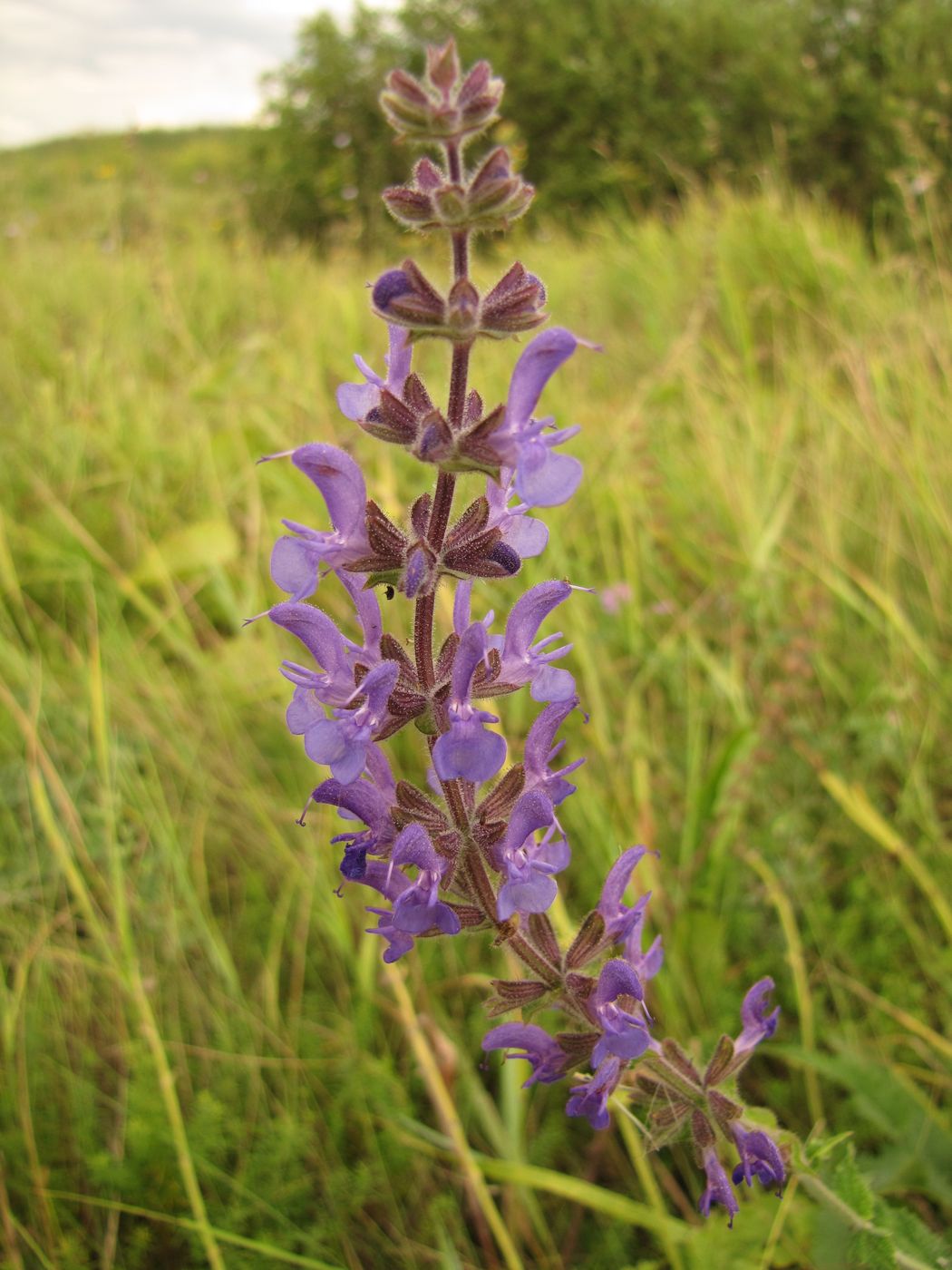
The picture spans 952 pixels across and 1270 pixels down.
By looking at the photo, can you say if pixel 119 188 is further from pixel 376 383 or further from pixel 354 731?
pixel 354 731

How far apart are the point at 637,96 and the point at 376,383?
1190cm

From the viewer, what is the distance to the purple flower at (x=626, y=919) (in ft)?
3.61

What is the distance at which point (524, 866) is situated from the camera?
0.99 m

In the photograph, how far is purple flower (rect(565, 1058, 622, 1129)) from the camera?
1.02 meters

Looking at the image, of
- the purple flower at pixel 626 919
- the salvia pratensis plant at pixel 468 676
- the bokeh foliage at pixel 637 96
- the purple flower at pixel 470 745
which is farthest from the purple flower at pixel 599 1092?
the bokeh foliage at pixel 637 96

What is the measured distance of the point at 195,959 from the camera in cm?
205

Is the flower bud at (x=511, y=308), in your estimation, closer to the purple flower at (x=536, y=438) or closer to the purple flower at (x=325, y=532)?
the purple flower at (x=536, y=438)

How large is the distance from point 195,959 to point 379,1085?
1.90ft

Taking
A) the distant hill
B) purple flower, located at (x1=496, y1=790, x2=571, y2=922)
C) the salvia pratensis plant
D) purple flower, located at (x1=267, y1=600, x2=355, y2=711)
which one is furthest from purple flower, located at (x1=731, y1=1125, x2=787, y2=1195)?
the distant hill

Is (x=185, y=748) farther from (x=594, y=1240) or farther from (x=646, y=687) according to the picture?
(x=594, y=1240)

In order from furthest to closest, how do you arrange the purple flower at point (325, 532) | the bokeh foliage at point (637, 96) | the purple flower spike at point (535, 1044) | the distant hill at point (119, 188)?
the bokeh foliage at point (637, 96), the distant hill at point (119, 188), the purple flower spike at point (535, 1044), the purple flower at point (325, 532)

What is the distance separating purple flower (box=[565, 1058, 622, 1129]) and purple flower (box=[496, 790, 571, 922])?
0.67 feet

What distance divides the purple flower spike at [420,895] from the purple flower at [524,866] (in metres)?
0.06

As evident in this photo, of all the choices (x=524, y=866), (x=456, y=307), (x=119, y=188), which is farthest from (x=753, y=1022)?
(x=119, y=188)
